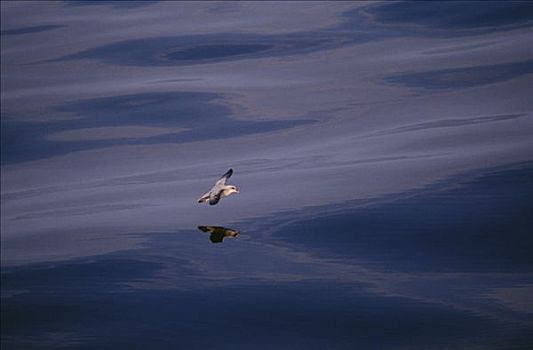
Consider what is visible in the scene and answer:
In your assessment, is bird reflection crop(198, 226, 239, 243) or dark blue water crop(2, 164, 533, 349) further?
bird reflection crop(198, 226, 239, 243)

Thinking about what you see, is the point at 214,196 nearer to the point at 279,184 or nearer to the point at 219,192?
the point at 219,192

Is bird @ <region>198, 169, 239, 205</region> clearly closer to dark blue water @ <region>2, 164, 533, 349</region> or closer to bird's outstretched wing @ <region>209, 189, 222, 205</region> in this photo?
bird's outstretched wing @ <region>209, 189, 222, 205</region>

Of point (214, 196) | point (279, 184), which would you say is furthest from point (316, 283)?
point (279, 184)

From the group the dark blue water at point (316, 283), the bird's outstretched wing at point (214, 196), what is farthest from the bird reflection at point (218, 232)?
the bird's outstretched wing at point (214, 196)

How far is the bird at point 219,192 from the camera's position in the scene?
4992mm

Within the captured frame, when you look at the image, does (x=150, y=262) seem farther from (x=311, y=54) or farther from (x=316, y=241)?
(x=311, y=54)

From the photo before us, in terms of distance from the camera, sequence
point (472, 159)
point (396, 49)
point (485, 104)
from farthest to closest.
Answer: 1. point (396, 49)
2. point (485, 104)
3. point (472, 159)

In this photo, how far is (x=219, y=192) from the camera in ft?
16.7

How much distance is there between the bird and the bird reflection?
14cm

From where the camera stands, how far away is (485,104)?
6.04m

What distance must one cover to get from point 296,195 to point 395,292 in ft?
4.12

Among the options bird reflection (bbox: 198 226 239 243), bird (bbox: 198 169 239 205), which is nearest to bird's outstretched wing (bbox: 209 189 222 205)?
bird (bbox: 198 169 239 205)

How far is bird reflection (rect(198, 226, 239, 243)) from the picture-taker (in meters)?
4.87

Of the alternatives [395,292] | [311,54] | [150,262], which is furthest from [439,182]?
[311,54]
